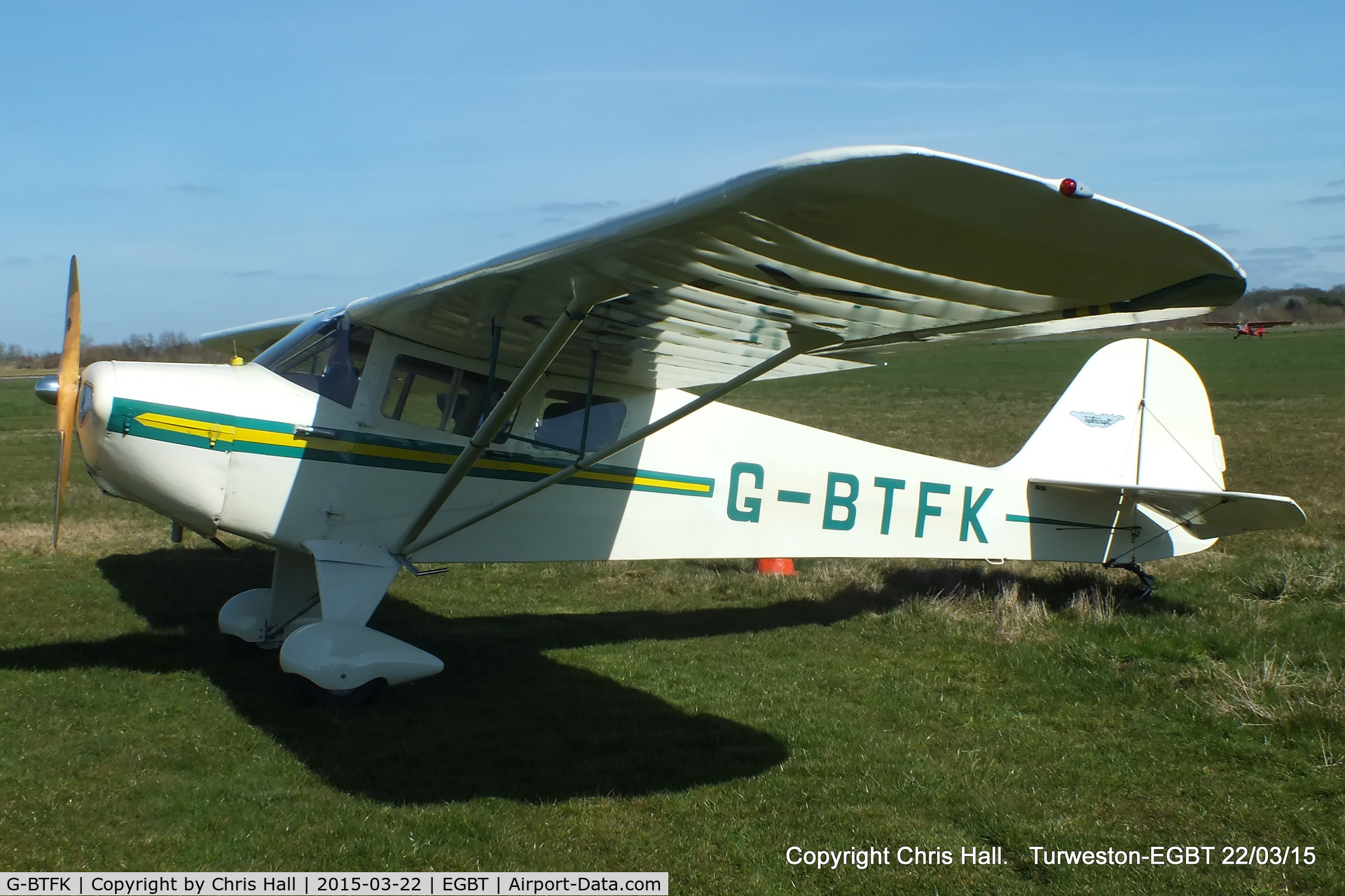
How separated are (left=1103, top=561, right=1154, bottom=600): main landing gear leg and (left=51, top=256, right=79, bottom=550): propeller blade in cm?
735

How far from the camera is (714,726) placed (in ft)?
17.1

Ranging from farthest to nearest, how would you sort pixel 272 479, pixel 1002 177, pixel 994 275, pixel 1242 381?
pixel 1242 381 < pixel 272 479 < pixel 994 275 < pixel 1002 177

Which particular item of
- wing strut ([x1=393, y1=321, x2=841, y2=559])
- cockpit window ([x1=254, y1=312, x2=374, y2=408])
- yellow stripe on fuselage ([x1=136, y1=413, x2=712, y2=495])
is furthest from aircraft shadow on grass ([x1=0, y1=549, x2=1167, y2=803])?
cockpit window ([x1=254, y1=312, x2=374, y2=408])

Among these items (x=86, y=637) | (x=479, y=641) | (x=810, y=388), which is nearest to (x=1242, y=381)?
(x=810, y=388)

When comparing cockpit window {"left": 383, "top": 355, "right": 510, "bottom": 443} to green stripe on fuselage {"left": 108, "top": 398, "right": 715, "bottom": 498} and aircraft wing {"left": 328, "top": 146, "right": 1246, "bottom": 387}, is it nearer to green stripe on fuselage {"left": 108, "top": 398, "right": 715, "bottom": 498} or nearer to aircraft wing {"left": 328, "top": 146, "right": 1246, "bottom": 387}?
green stripe on fuselage {"left": 108, "top": 398, "right": 715, "bottom": 498}

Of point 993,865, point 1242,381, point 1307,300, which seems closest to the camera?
point 993,865

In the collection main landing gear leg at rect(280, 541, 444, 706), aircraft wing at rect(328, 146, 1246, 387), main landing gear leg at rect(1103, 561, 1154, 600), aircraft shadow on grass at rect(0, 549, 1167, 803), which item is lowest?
aircraft shadow on grass at rect(0, 549, 1167, 803)

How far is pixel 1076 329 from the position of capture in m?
4.27

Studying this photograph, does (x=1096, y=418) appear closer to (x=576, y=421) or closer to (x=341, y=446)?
(x=576, y=421)

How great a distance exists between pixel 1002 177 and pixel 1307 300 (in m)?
79.5

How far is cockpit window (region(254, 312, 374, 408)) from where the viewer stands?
19.3ft

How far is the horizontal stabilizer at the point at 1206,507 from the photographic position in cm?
692

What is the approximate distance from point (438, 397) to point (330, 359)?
67 centimetres

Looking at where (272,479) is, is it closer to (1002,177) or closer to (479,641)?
(479,641)
